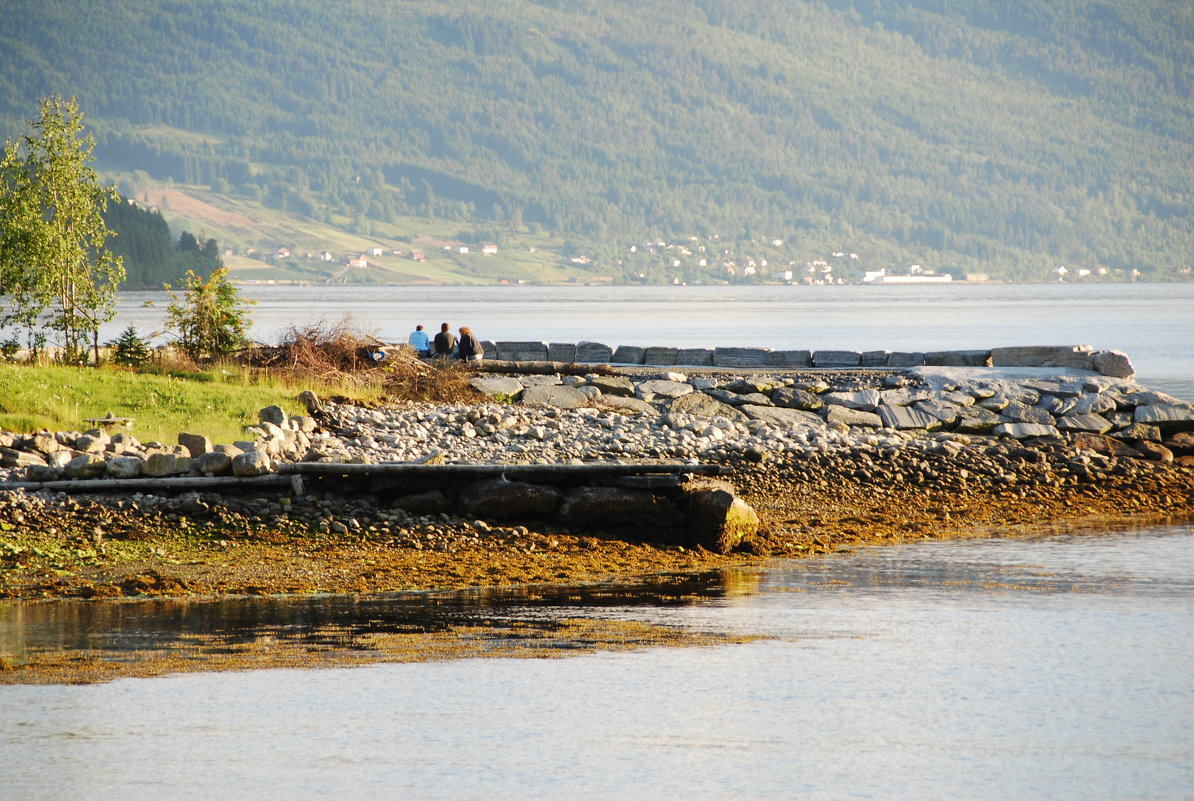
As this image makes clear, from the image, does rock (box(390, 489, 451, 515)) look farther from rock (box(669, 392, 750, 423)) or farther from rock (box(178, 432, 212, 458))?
rock (box(669, 392, 750, 423))

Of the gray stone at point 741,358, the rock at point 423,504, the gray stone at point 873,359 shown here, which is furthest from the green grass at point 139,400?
the gray stone at point 873,359

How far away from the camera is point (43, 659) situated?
8.98 metres

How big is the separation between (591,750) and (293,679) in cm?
224

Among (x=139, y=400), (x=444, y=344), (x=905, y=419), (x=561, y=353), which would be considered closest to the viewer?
(x=139, y=400)

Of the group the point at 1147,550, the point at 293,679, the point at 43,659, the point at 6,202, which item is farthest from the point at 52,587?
the point at 6,202

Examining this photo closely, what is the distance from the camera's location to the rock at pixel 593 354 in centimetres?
2789

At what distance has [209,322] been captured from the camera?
75.6 feet

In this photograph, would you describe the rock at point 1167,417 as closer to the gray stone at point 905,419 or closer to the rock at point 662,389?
the gray stone at point 905,419

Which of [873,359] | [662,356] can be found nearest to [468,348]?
[662,356]

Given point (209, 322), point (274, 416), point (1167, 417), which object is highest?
point (209, 322)

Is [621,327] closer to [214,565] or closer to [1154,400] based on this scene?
[1154,400]

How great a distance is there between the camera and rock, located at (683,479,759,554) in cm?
1391

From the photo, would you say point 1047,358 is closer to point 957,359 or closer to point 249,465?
point 957,359

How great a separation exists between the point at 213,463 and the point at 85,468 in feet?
4.07
